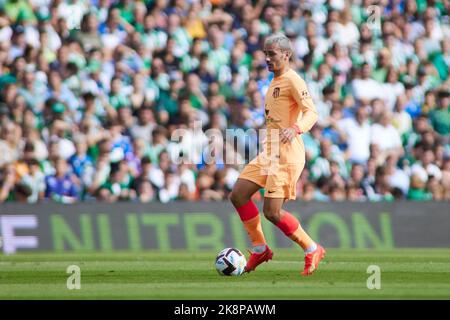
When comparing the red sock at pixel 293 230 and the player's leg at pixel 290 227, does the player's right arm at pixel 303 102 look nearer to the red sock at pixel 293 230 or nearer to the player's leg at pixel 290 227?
the player's leg at pixel 290 227

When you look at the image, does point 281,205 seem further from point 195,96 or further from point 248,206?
point 195,96

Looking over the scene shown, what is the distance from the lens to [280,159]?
12.2m

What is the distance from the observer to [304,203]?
1864 cm

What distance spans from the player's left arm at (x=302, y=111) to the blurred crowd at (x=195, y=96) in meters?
7.04

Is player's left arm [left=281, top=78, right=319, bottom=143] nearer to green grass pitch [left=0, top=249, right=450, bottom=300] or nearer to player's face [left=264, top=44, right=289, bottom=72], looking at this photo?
player's face [left=264, top=44, right=289, bottom=72]

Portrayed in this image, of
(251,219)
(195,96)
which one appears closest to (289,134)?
(251,219)

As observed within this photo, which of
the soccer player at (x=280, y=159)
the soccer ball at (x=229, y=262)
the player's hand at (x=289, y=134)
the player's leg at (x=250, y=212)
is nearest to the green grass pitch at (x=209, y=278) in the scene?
the soccer ball at (x=229, y=262)

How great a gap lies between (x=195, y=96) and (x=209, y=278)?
846cm

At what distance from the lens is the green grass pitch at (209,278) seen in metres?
10.5

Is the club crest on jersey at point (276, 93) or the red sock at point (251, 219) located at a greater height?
the club crest on jersey at point (276, 93)

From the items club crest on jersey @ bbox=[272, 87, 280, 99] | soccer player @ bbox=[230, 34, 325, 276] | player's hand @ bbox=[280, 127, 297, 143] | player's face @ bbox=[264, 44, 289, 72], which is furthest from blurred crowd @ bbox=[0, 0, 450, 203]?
player's hand @ bbox=[280, 127, 297, 143]

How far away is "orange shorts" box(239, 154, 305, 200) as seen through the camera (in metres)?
12.1
